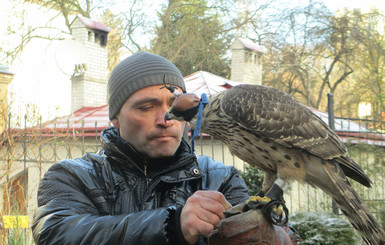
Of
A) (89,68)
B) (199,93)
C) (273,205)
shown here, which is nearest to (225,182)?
(273,205)

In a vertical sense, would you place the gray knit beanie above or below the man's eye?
above

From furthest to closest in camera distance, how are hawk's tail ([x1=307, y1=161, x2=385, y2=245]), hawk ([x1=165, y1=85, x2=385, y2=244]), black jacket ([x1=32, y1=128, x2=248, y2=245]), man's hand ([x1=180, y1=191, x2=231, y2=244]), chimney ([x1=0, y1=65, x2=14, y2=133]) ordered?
chimney ([x1=0, y1=65, x2=14, y2=133]), hawk ([x1=165, y1=85, x2=385, y2=244]), hawk's tail ([x1=307, y1=161, x2=385, y2=245]), black jacket ([x1=32, y1=128, x2=248, y2=245]), man's hand ([x1=180, y1=191, x2=231, y2=244])

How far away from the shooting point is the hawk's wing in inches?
105

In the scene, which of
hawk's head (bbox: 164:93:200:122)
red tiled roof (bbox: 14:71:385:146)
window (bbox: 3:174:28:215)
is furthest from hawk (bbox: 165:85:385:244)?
red tiled roof (bbox: 14:71:385:146)

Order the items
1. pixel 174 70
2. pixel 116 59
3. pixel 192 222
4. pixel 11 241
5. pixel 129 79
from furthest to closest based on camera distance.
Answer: pixel 116 59 → pixel 11 241 → pixel 174 70 → pixel 129 79 → pixel 192 222

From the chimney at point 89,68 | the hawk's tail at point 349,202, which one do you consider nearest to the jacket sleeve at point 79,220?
the hawk's tail at point 349,202

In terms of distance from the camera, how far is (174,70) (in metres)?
2.74

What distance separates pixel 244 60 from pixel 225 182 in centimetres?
1339

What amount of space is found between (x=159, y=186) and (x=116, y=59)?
21140 mm

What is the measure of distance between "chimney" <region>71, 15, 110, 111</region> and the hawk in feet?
39.4

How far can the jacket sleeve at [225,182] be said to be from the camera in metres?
2.53

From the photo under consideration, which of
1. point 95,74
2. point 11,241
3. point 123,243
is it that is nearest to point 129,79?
point 123,243

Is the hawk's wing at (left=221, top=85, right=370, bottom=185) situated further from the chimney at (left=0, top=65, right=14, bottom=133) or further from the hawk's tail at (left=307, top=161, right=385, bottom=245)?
the chimney at (left=0, top=65, right=14, bottom=133)

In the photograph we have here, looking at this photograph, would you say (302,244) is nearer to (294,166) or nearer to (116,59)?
(294,166)
